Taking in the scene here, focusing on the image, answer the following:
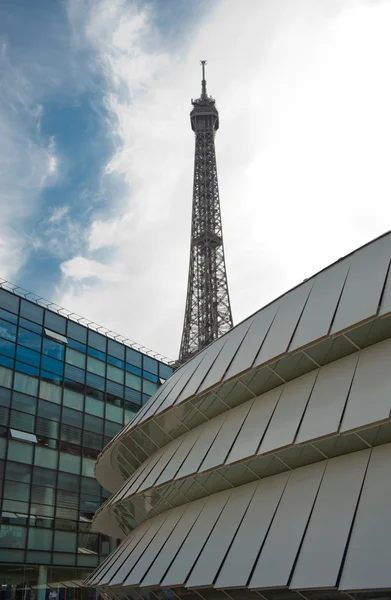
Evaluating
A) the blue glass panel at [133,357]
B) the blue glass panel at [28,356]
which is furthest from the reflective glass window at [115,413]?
the blue glass panel at [28,356]

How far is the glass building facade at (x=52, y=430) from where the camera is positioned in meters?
30.2

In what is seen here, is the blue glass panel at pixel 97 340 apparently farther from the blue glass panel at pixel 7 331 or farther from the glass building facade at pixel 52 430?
the blue glass panel at pixel 7 331

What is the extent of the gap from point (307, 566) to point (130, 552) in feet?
31.2

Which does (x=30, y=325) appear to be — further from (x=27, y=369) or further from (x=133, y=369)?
(x=133, y=369)

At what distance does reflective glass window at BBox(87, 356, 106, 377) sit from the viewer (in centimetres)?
3745

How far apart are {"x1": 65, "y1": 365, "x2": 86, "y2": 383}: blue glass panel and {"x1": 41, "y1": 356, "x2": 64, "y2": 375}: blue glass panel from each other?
47 cm

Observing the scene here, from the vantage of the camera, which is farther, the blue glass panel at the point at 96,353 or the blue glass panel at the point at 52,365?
the blue glass panel at the point at 96,353

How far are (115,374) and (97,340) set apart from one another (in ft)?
8.95

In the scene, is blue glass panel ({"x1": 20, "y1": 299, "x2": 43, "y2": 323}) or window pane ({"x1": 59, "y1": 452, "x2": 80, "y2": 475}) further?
blue glass panel ({"x1": 20, "y1": 299, "x2": 43, "y2": 323})

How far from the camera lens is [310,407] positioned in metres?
13.3

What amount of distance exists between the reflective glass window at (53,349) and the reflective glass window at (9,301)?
9.23 ft

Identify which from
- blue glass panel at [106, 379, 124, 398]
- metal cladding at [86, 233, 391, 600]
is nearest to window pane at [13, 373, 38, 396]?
blue glass panel at [106, 379, 124, 398]

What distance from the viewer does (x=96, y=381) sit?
3744 centimetres

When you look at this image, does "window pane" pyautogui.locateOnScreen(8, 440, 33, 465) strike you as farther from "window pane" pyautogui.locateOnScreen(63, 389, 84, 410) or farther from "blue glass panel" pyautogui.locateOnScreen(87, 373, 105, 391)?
"blue glass panel" pyautogui.locateOnScreen(87, 373, 105, 391)
